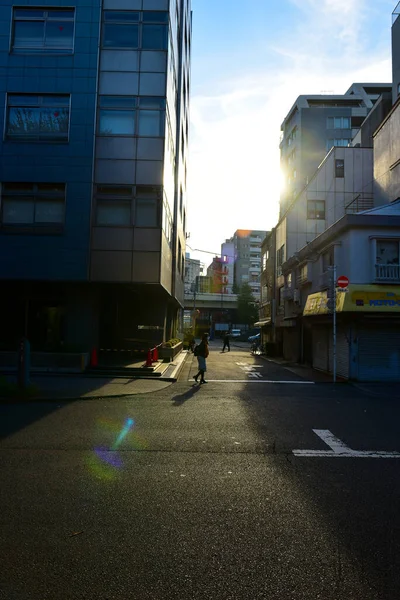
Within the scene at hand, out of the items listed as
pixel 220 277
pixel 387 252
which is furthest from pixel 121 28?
pixel 220 277

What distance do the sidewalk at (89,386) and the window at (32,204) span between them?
707 centimetres

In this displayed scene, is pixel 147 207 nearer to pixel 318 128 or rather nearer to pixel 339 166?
pixel 339 166

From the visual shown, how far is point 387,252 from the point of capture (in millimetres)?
17922

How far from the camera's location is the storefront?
16734mm

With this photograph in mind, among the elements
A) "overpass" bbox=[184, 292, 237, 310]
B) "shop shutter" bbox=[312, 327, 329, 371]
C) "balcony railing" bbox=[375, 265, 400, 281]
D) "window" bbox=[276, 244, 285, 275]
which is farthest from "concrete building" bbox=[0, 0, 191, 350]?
"overpass" bbox=[184, 292, 237, 310]

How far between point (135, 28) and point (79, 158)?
6.74 m

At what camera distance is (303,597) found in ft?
9.63

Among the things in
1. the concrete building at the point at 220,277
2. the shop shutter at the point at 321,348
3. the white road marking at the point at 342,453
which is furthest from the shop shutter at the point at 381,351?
the concrete building at the point at 220,277

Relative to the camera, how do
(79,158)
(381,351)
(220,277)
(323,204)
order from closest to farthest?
(381,351), (79,158), (323,204), (220,277)

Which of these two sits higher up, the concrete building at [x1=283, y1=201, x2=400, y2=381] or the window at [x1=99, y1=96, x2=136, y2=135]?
the window at [x1=99, y1=96, x2=136, y2=135]

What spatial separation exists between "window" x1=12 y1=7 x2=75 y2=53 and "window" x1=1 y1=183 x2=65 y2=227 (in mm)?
6517

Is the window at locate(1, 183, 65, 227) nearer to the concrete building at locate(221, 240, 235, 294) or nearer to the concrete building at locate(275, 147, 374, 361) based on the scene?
the concrete building at locate(275, 147, 374, 361)

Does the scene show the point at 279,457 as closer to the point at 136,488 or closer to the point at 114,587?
the point at 136,488

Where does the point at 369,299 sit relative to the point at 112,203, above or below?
below
